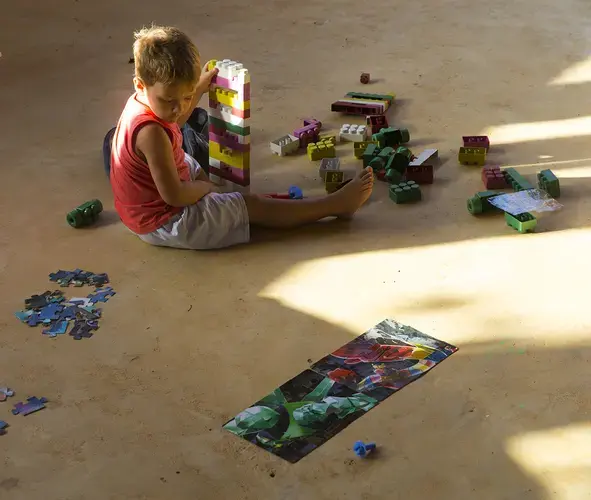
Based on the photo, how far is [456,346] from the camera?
6.89 feet

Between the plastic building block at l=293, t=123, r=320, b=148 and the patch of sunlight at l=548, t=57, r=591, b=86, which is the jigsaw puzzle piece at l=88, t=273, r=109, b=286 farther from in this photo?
the patch of sunlight at l=548, t=57, r=591, b=86

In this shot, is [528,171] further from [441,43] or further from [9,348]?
[9,348]

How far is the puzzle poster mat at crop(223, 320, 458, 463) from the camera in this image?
1846 millimetres

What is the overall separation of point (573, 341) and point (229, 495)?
915mm

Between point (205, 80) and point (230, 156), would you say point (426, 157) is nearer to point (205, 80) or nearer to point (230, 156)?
point (230, 156)

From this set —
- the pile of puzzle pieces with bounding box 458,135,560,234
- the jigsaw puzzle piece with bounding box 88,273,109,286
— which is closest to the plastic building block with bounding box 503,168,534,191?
the pile of puzzle pieces with bounding box 458,135,560,234

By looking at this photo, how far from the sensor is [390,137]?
3113mm

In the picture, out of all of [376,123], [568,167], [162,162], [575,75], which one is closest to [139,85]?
[162,162]

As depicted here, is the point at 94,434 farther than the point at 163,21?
No

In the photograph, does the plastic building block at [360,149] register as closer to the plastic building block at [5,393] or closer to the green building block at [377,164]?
the green building block at [377,164]

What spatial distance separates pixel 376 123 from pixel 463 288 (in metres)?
1.08

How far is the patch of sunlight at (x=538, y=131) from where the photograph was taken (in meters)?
3.19

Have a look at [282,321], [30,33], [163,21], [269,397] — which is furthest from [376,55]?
[269,397]

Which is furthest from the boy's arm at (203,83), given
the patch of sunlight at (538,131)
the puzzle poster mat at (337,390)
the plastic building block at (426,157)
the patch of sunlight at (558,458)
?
the patch of sunlight at (558,458)
